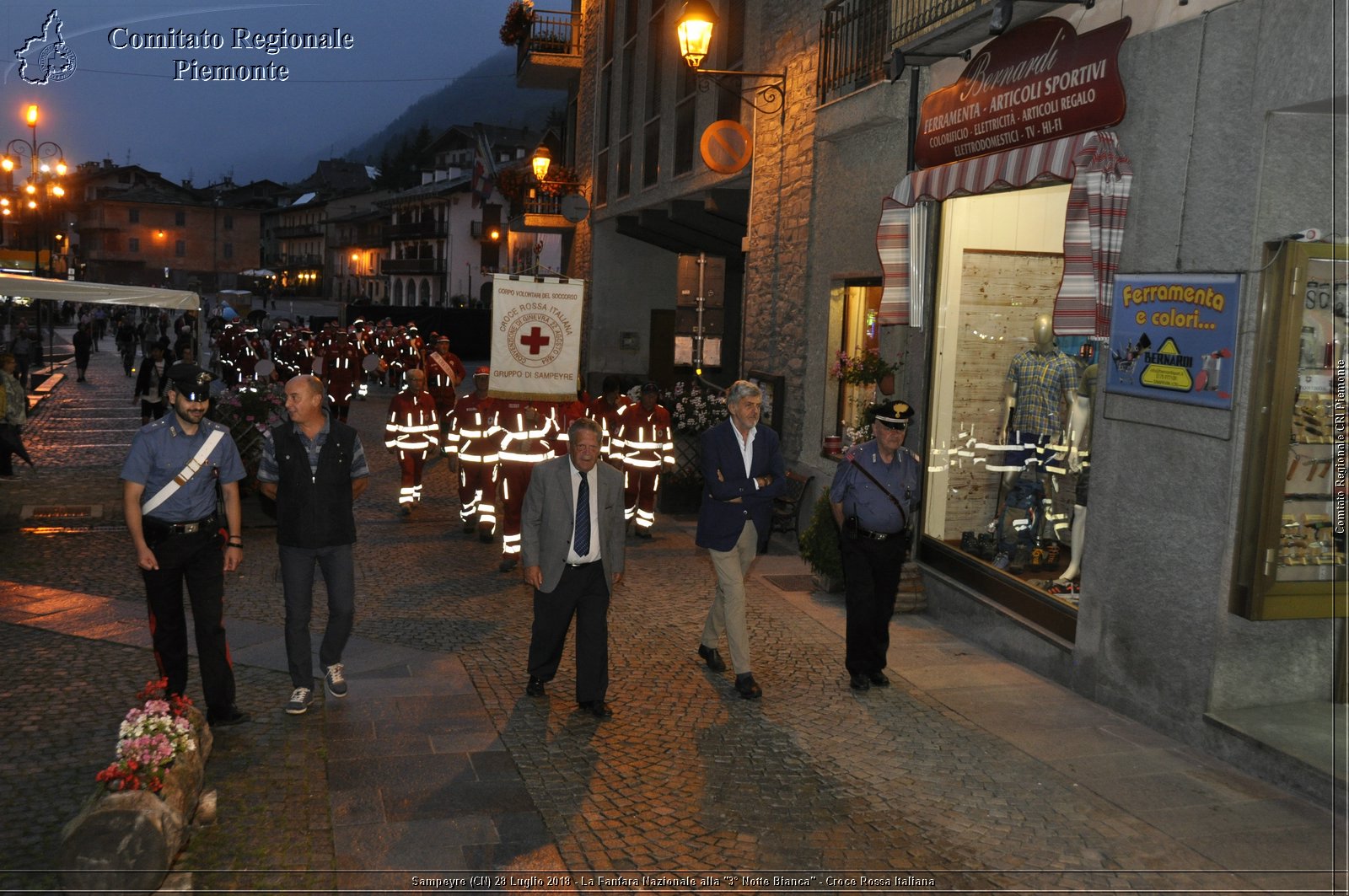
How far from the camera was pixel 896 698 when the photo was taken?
775 cm

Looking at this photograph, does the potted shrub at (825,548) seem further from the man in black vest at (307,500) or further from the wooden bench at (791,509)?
the man in black vest at (307,500)

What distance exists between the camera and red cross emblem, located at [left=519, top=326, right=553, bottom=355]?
1127 cm

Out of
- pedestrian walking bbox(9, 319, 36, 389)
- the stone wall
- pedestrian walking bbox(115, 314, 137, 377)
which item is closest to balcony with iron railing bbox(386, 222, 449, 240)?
pedestrian walking bbox(115, 314, 137, 377)

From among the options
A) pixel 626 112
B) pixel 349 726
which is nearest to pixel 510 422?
pixel 349 726

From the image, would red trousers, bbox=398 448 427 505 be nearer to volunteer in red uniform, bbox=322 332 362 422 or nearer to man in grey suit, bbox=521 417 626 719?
volunteer in red uniform, bbox=322 332 362 422

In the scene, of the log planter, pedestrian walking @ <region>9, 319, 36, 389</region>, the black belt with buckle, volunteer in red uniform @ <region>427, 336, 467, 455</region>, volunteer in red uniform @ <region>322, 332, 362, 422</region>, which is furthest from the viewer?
pedestrian walking @ <region>9, 319, 36, 389</region>

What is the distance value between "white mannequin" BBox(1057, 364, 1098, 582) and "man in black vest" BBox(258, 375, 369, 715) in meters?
5.05

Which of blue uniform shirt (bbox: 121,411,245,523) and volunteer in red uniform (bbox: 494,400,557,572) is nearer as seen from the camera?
blue uniform shirt (bbox: 121,411,245,523)

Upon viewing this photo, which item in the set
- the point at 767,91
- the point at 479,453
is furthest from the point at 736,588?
the point at 767,91

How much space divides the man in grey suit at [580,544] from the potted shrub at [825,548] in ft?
11.9

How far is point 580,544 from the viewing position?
283 inches

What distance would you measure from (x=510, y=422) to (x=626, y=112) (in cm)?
1359

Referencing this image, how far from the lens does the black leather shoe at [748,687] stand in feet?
25.1

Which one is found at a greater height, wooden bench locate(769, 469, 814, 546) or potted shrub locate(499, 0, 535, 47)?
potted shrub locate(499, 0, 535, 47)
